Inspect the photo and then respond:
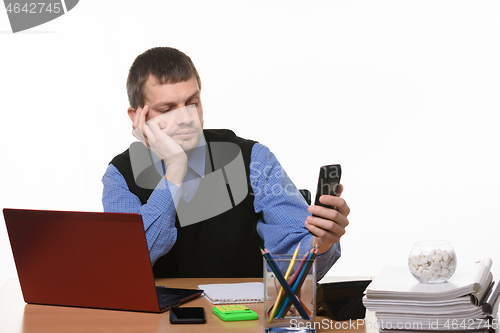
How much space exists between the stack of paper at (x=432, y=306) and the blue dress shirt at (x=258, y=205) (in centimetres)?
33

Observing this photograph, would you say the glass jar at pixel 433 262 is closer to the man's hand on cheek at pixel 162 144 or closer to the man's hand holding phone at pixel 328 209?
the man's hand holding phone at pixel 328 209

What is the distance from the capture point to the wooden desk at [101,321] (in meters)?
0.83

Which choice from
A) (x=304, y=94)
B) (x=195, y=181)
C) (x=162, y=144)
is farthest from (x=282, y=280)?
(x=304, y=94)

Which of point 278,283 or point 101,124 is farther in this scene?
point 101,124

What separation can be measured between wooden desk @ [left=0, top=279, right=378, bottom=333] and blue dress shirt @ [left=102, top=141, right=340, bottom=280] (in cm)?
31

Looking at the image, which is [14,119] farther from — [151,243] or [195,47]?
[151,243]

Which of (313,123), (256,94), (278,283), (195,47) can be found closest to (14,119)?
(195,47)

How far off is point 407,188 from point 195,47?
1493mm

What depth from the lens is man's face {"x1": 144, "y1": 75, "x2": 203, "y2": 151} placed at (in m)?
1.48

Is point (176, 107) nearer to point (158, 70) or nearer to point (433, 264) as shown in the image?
point (158, 70)

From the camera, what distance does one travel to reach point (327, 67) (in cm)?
282

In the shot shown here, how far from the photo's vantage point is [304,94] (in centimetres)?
282

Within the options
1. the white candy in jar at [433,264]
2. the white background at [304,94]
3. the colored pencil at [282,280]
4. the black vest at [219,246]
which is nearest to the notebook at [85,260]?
the colored pencil at [282,280]

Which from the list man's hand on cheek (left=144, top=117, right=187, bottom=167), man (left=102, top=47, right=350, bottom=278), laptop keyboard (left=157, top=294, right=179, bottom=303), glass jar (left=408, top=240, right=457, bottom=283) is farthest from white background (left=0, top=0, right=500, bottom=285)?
glass jar (left=408, top=240, right=457, bottom=283)
